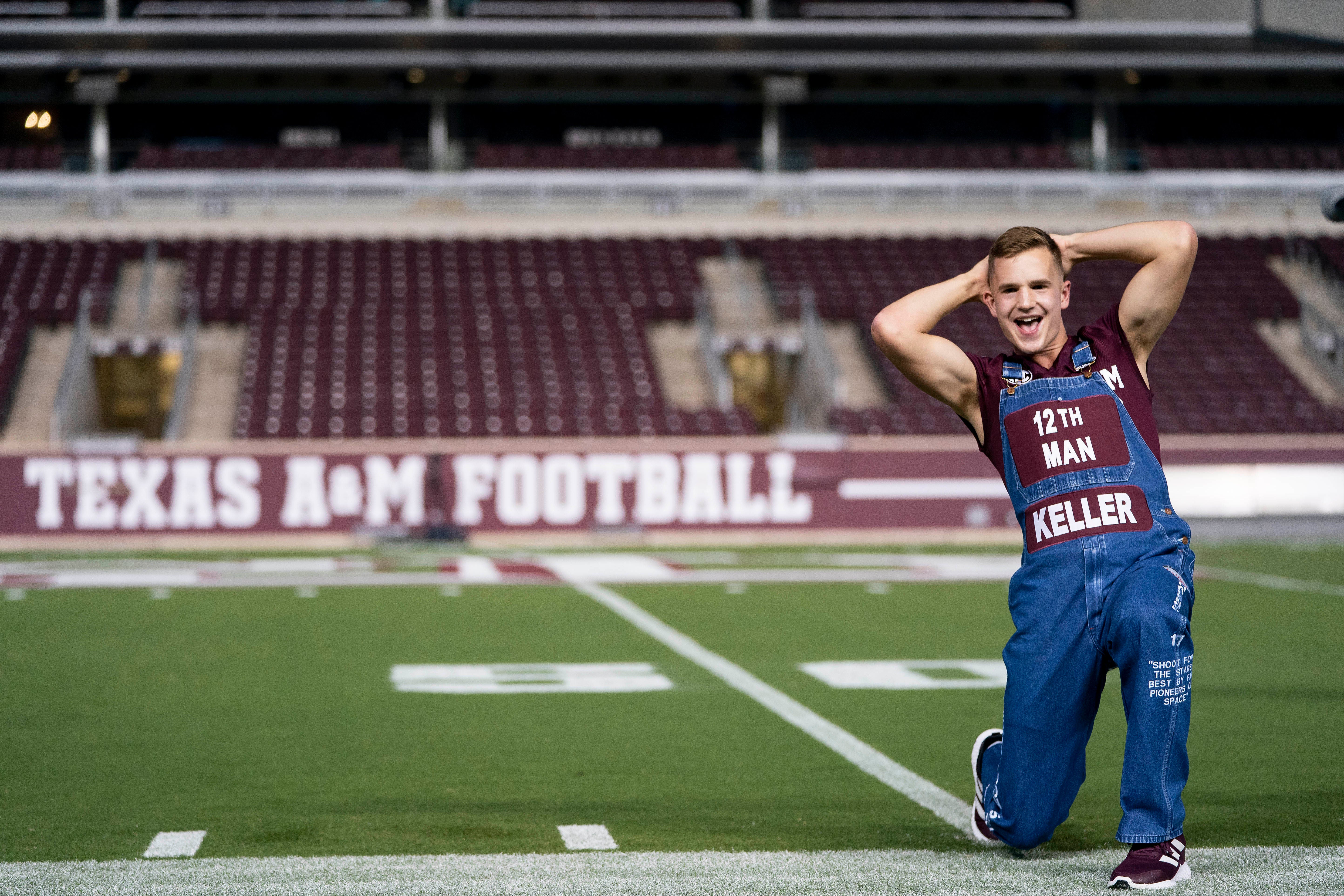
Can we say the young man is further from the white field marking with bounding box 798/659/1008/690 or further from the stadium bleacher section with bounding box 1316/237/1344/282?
the stadium bleacher section with bounding box 1316/237/1344/282

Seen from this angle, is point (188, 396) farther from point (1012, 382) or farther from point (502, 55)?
point (1012, 382)

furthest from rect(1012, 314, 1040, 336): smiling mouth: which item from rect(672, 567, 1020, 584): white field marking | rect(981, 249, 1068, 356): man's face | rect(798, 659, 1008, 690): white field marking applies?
rect(672, 567, 1020, 584): white field marking

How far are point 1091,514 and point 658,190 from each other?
2786 centimetres

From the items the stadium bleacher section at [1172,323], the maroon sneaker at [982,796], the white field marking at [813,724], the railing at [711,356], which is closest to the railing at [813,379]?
the stadium bleacher section at [1172,323]

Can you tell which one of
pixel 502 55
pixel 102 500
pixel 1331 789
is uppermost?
pixel 502 55

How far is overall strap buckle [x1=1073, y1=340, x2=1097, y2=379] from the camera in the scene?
388cm

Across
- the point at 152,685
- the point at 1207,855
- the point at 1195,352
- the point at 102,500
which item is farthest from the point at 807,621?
the point at 1195,352

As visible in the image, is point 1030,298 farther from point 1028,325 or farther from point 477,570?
point 477,570

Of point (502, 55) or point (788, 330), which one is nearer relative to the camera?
point (788, 330)

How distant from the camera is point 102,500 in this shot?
66.5 feet

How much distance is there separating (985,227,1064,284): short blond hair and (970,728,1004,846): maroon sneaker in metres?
1.23

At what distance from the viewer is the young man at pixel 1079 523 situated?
364 cm

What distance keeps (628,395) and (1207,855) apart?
20.1 metres

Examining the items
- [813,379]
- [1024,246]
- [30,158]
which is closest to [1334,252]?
[813,379]
